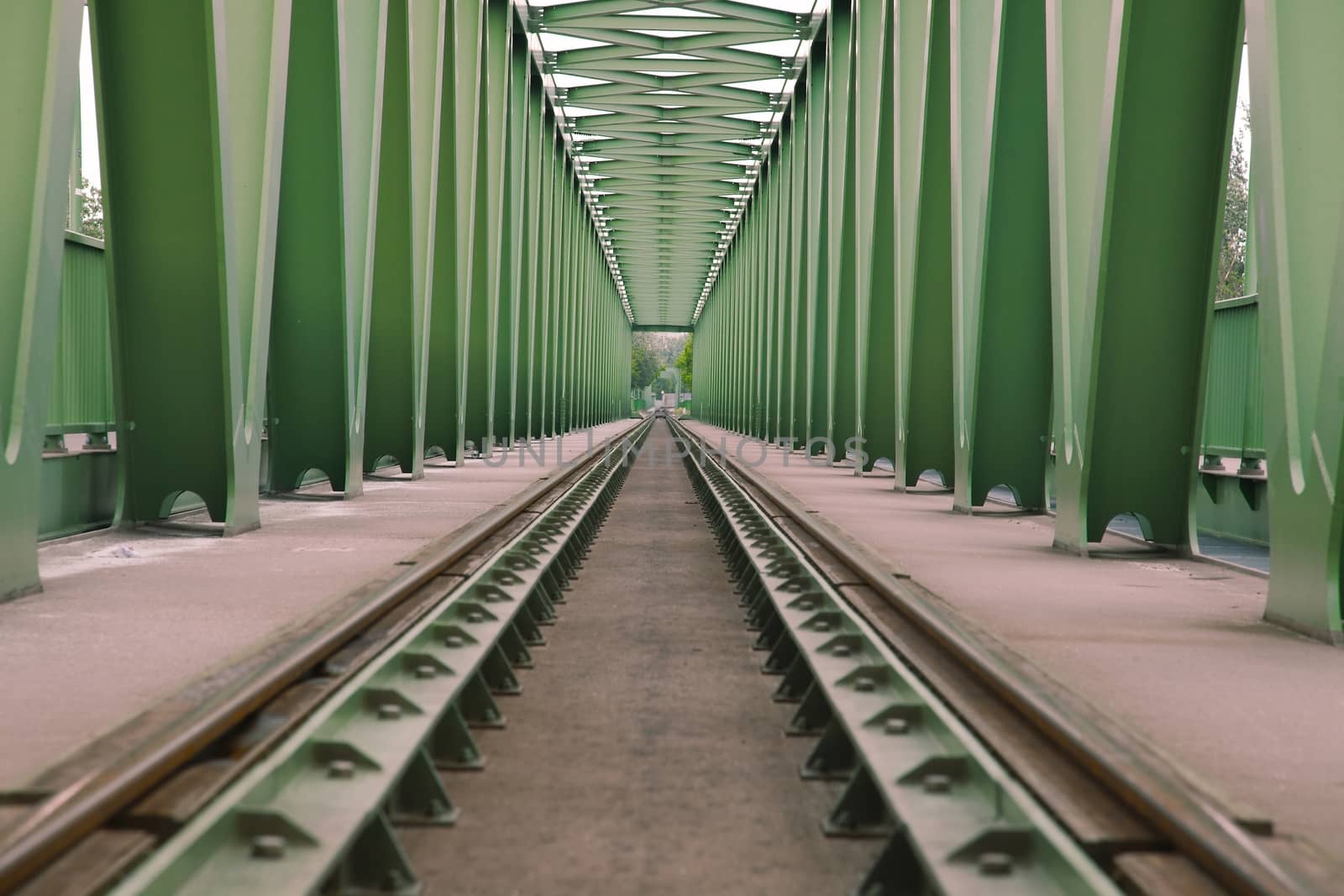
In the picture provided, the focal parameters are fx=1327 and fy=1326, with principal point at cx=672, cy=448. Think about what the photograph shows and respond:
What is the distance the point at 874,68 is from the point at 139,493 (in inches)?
582

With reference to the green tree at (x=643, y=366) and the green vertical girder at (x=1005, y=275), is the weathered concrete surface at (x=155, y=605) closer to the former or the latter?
the green vertical girder at (x=1005, y=275)

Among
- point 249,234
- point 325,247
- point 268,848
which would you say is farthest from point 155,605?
point 325,247

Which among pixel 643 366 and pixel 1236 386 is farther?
pixel 643 366

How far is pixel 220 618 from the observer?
6199 millimetres

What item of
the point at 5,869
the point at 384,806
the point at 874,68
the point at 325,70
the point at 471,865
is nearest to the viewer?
the point at 5,869

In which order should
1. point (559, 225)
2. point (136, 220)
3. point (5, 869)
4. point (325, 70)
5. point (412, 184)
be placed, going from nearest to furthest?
point (5, 869), point (136, 220), point (325, 70), point (412, 184), point (559, 225)

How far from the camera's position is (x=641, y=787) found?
12.9 ft

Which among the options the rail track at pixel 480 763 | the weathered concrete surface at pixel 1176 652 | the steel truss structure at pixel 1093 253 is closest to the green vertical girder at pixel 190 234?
the rail track at pixel 480 763

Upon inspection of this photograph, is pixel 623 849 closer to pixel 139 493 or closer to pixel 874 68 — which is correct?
pixel 139 493

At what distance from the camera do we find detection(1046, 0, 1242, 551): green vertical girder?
883 centimetres

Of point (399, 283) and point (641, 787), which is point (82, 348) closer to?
point (399, 283)

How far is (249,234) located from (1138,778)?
346 inches

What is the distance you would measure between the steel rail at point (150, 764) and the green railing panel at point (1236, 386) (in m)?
7.82

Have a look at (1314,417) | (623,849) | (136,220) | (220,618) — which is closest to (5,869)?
(623,849)
